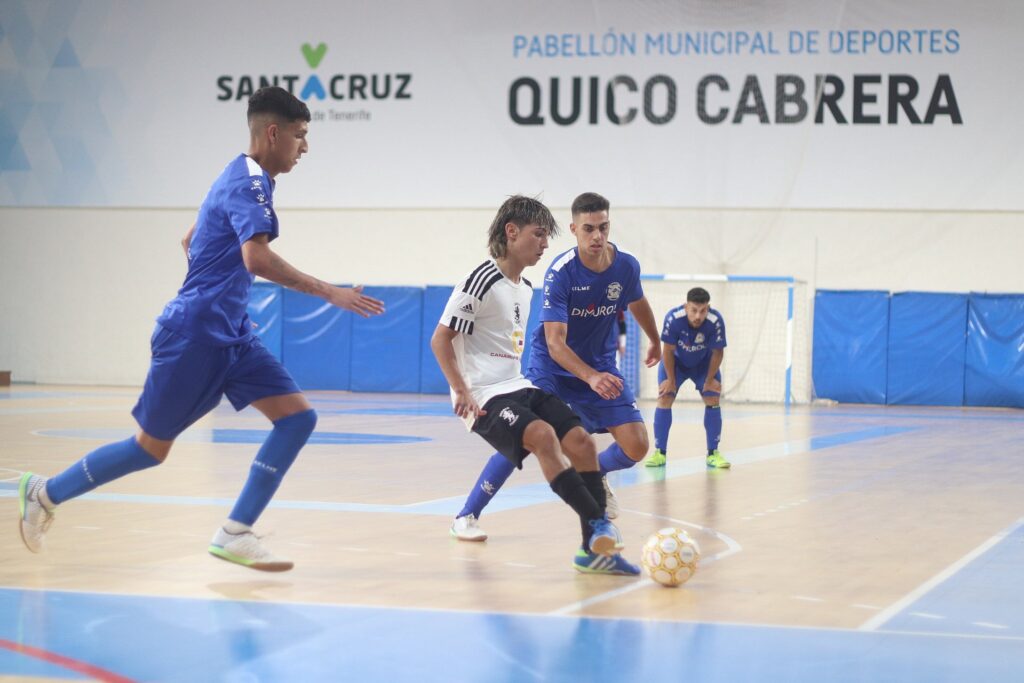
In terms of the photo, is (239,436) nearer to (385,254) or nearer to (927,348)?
(385,254)

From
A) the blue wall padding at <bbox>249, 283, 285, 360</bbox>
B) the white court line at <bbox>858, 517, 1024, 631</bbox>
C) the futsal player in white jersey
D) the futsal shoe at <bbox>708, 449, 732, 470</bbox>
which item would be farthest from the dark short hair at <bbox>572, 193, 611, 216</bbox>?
the blue wall padding at <bbox>249, 283, 285, 360</bbox>

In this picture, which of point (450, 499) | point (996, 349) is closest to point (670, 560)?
point (450, 499)

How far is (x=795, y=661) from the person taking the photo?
14.1 ft

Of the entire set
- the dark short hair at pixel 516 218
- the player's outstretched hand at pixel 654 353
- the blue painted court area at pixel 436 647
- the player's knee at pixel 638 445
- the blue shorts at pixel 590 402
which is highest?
the dark short hair at pixel 516 218

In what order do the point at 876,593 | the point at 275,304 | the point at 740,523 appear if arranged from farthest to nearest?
the point at 275,304
the point at 740,523
the point at 876,593

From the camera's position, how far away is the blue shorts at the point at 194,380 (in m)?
5.64

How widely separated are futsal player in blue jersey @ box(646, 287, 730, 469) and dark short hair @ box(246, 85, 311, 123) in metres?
7.03

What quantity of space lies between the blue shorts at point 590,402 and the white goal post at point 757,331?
60.8ft

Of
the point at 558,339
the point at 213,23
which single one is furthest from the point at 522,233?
the point at 213,23

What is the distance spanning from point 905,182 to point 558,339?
66.8 feet

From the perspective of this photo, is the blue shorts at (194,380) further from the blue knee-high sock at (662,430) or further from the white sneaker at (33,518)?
the blue knee-high sock at (662,430)

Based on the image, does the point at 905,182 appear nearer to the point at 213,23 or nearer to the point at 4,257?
the point at 213,23

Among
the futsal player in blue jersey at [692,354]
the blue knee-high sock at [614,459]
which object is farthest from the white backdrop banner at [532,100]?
the blue knee-high sock at [614,459]

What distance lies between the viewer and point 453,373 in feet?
20.9
